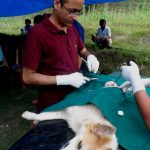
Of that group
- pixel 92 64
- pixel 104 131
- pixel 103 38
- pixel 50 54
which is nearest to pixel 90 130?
pixel 104 131

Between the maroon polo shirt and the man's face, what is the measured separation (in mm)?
83

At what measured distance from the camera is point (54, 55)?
2393 mm

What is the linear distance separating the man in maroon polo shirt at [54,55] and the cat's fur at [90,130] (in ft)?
1.34

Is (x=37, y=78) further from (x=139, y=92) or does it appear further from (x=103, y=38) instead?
(x=103, y=38)

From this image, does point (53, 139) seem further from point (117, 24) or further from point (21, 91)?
point (117, 24)

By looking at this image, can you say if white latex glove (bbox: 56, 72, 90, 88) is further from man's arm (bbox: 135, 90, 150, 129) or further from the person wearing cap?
man's arm (bbox: 135, 90, 150, 129)

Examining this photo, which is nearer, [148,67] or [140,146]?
[140,146]

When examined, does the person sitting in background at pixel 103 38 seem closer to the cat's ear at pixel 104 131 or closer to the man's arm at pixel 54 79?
the man's arm at pixel 54 79

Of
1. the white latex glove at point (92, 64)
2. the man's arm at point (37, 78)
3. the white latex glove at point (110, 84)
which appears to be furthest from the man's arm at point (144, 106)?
the white latex glove at point (92, 64)

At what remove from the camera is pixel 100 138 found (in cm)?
174

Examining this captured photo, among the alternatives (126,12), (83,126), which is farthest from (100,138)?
(126,12)

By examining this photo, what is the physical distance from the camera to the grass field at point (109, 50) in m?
4.91

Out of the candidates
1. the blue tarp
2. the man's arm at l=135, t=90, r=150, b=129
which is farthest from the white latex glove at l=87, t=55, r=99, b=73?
the blue tarp

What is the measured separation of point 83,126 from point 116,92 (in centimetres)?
35
